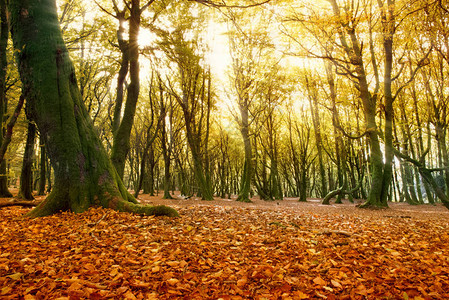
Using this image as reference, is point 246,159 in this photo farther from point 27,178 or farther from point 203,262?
point 203,262

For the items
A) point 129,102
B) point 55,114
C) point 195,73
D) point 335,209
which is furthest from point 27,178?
point 335,209

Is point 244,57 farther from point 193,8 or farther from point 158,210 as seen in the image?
point 158,210

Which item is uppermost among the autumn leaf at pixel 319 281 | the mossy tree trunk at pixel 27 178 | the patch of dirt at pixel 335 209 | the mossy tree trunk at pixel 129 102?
the mossy tree trunk at pixel 129 102

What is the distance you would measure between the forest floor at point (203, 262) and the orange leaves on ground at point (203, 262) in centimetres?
1

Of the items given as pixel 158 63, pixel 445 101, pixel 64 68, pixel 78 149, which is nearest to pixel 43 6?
pixel 64 68

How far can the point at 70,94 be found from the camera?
5.09 meters

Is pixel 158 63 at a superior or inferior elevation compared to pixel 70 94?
superior

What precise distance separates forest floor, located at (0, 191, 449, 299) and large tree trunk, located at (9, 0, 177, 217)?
0.57 m

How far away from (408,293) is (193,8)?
A: 13.0 m

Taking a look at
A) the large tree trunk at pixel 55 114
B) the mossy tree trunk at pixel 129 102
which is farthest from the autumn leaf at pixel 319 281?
the mossy tree trunk at pixel 129 102

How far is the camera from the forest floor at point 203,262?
2186mm

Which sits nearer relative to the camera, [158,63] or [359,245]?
[359,245]

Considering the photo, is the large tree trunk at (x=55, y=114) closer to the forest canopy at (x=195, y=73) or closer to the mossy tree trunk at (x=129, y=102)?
the forest canopy at (x=195, y=73)

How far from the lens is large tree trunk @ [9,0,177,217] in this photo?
474cm
